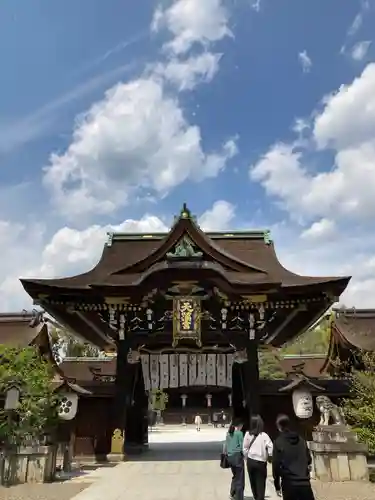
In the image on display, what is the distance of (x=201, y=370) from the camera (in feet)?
55.6

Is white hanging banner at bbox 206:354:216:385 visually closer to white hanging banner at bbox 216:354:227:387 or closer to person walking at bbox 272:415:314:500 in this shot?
white hanging banner at bbox 216:354:227:387

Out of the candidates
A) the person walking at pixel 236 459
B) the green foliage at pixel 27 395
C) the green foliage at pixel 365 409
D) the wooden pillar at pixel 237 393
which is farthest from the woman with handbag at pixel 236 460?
the wooden pillar at pixel 237 393

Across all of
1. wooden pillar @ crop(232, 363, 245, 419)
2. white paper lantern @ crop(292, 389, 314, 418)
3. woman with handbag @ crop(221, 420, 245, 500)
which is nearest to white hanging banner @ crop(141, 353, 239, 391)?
wooden pillar @ crop(232, 363, 245, 419)

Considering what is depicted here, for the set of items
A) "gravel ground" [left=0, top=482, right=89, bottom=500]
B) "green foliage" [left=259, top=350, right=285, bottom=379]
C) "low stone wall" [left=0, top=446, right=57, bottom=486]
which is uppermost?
"green foliage" [left=259, top=350, right=285, bottom=379]

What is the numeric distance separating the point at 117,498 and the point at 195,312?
21.8ft

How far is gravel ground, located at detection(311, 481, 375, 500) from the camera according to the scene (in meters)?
9.26

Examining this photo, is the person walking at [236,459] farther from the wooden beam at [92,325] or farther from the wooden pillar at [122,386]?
the wooden beam at [92,325]

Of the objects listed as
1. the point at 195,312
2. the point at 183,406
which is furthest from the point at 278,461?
the point at 183,406

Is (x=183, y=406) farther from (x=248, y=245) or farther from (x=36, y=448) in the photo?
(x=36, y=448)

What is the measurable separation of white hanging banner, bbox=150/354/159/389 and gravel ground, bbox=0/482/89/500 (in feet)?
20.0

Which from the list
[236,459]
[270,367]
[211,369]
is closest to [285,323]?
[211,369]

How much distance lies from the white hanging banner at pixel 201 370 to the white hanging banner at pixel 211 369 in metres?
0.14

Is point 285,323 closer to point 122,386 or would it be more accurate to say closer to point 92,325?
point 122,386

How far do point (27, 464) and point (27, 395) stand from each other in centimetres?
147
